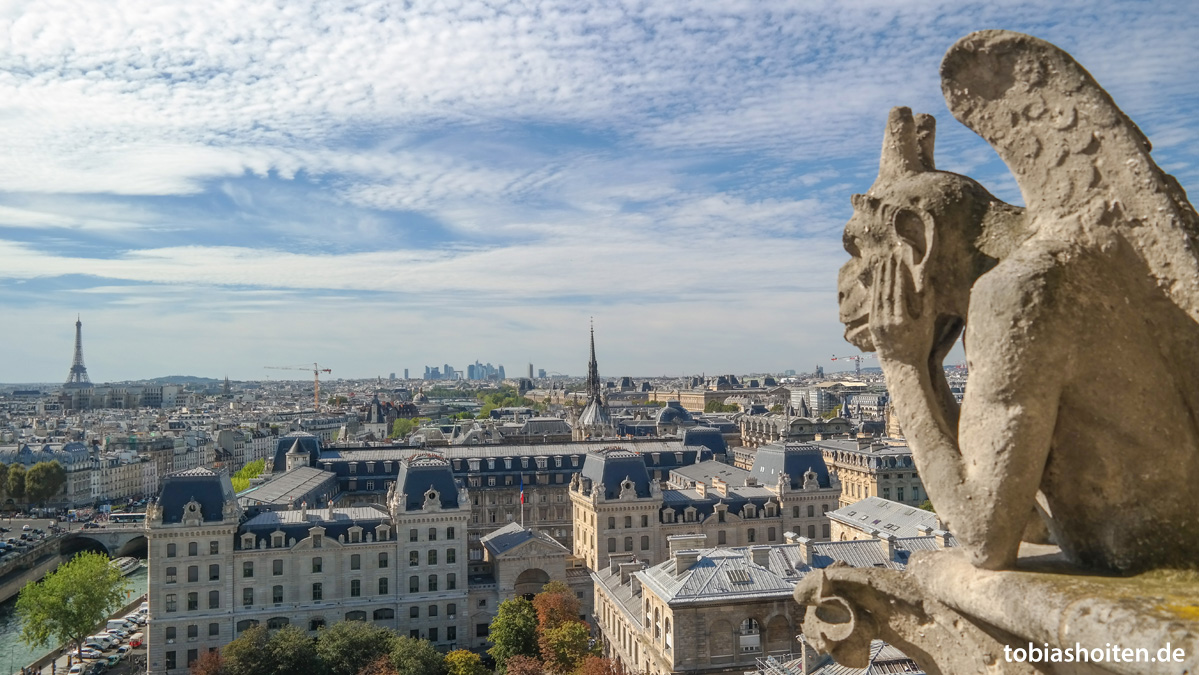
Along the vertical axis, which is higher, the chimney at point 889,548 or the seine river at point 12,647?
the chimney at point 889,548

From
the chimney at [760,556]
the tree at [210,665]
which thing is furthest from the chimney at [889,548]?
the tree at [210,665]

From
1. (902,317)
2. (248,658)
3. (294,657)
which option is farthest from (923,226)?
(248,658)

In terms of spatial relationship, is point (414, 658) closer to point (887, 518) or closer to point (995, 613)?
point (887, 518)

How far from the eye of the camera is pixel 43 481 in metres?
119

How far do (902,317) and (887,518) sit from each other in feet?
186

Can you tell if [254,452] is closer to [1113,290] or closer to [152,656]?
[152,656]

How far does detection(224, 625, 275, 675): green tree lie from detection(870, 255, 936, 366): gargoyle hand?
49.1 meters

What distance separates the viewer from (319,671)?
48.3m

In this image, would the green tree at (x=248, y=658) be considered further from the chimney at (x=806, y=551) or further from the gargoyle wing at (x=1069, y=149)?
the gargoyle wing at (x=1069, y=149)

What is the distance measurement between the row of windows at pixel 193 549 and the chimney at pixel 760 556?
34.0 metres

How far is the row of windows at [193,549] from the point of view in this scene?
5519cm

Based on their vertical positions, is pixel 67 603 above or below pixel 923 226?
below

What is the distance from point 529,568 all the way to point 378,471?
30.9m

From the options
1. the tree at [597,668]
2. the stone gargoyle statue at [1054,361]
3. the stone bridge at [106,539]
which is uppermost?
the stone gargoyle statue at [1054,361]
